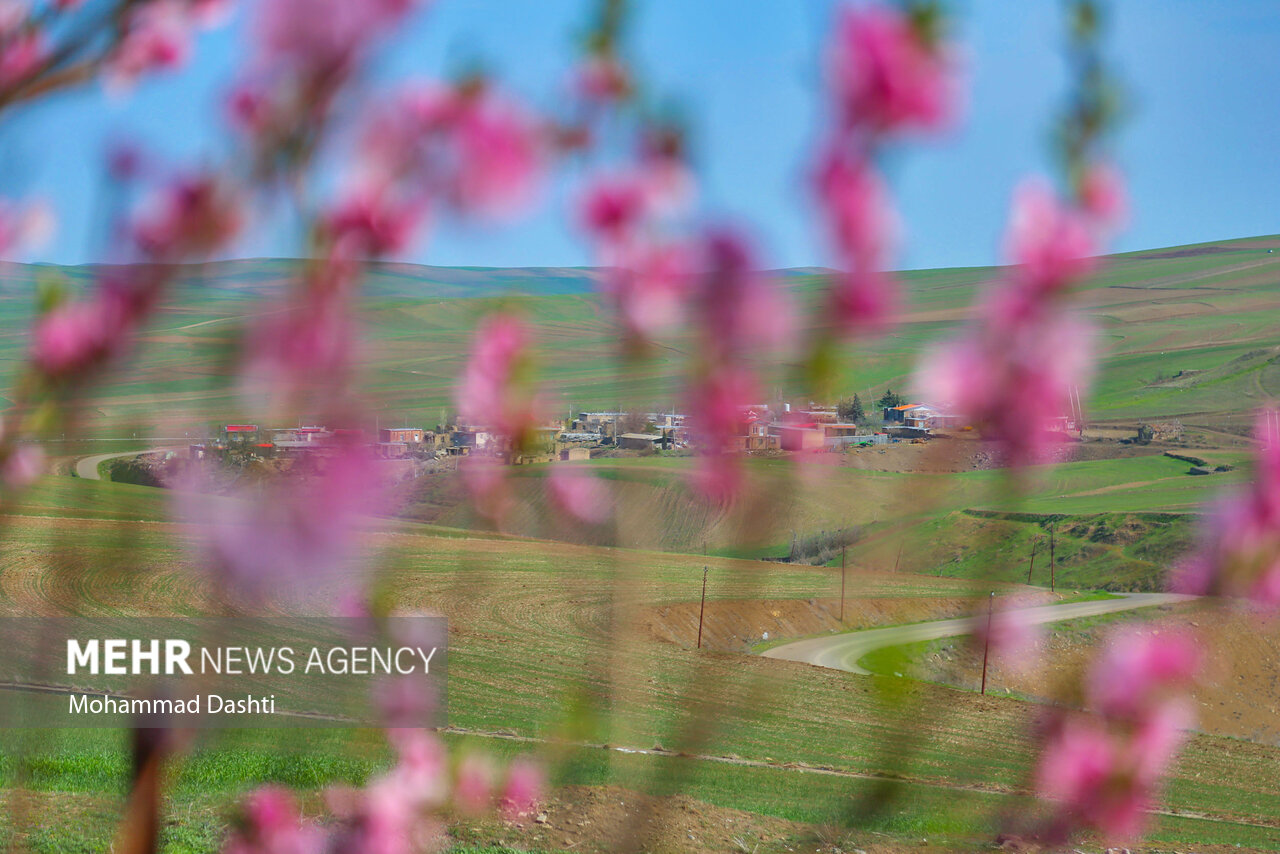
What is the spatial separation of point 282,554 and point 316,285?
0.21 meters

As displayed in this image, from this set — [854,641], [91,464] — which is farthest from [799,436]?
[91,464]

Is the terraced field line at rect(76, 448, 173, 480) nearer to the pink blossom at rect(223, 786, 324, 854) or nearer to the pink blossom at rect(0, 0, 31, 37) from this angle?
the pink blossom at rect(223, 786, 324, 854)

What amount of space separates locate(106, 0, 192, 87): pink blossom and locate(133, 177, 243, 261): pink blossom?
0.24 m

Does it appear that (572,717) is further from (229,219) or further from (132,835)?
(229,219)

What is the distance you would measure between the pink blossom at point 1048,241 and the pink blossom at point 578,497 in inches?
23.8

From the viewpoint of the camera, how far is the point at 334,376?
68cm

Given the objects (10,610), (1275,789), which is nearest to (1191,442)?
(1275,789)

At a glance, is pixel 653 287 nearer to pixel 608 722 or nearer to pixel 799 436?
pixel 799 436

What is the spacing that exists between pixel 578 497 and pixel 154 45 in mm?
684

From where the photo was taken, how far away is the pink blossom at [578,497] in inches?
46.0

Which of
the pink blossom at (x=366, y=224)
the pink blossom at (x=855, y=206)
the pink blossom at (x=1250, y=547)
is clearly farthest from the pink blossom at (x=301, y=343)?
the pink blossom at (x=1250, y=547)

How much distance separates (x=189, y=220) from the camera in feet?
2.18

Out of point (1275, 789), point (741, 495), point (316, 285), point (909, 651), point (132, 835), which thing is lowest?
point (1275, 789)

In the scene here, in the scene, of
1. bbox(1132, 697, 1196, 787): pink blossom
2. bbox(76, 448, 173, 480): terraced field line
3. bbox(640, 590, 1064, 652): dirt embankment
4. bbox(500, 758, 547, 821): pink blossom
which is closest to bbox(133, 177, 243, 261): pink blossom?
bbox(1132, 697, 1196, 787): pink blossom
